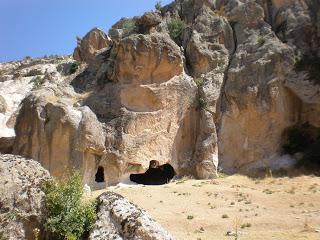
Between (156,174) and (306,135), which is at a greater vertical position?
(306,135)

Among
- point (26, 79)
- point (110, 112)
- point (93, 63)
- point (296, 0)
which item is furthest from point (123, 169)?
point (26, 79)

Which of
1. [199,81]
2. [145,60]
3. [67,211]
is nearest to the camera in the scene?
[67,211]

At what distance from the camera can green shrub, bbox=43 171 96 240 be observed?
8031 millimetres

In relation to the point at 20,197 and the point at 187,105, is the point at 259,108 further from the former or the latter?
the point at 20,197

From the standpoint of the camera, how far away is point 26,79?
40.5 m

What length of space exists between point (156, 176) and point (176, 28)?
9.37 m

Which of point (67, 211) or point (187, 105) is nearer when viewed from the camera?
point (67, 211)

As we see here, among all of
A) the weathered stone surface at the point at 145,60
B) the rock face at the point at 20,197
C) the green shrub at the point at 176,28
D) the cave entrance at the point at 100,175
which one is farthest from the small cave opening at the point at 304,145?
the rock face at the point at 20,197

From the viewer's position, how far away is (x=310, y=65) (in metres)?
25.8

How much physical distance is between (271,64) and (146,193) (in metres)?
10.6

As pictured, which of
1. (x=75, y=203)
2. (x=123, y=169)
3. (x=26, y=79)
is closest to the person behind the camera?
(x=75, y=203)

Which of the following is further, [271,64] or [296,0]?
[296,0]

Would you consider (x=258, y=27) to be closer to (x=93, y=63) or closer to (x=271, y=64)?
(x=271, y=64)

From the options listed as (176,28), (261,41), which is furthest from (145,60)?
(261,41)
